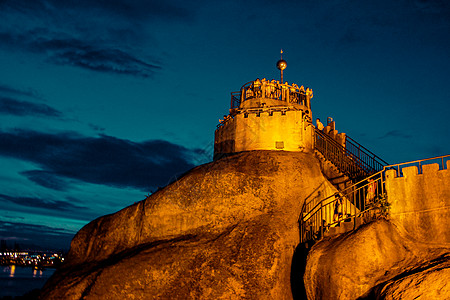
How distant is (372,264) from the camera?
1438 cm

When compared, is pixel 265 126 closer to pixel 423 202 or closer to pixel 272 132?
pixel 272 132

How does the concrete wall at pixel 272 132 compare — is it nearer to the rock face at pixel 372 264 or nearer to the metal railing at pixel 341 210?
the metal railing at pixel 341 210

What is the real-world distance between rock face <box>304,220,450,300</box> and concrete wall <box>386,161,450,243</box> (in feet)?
1.43

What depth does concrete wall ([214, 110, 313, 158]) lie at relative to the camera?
Result: 2700cm

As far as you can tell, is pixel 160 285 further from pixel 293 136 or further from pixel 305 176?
pixel 293 136

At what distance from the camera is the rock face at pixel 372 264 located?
13680 mm

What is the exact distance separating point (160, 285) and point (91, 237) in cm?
813

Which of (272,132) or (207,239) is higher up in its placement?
(272,132)

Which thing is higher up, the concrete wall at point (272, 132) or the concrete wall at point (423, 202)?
the concrete wall at point (272, 132)

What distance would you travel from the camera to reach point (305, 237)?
20.1m

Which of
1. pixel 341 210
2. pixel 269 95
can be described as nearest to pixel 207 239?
pixel 341 210

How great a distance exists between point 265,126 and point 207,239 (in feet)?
34.0

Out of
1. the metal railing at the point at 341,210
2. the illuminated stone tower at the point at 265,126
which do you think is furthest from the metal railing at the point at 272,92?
the metal railing at the point at 341,210

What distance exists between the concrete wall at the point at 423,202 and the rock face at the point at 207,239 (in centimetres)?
555
